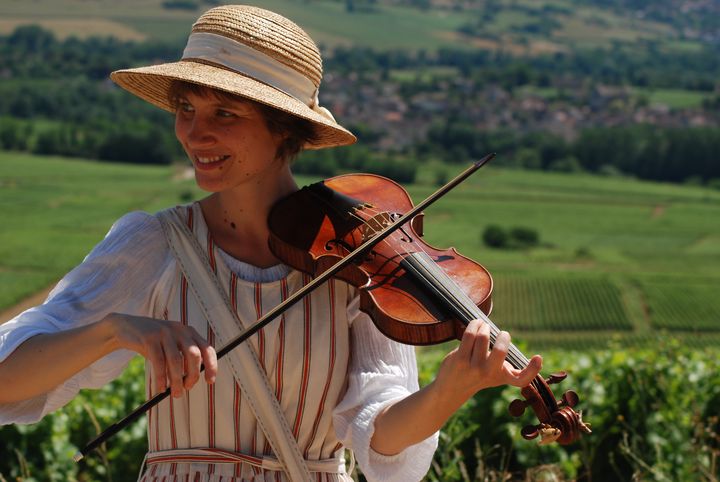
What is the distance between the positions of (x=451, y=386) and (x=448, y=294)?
24 centimetres

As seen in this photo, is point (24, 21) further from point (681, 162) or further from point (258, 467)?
point (258, 467)

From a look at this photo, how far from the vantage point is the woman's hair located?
2557 mm

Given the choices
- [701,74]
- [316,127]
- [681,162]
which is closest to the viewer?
[316,127]

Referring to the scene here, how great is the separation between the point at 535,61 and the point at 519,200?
71628mm

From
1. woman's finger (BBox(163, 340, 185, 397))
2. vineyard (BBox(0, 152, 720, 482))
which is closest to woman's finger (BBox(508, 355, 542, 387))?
woman's finger (BBox(163, 340, 185, 397))

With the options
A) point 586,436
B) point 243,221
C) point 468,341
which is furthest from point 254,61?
point 586,436

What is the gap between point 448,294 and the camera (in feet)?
7.96

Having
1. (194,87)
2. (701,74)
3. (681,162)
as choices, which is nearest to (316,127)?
(194,87)

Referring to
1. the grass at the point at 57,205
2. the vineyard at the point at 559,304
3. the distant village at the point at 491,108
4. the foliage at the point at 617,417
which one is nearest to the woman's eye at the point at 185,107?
the foliage at the point at 617,417

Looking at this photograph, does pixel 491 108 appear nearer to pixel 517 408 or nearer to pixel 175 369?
pixel 517 408

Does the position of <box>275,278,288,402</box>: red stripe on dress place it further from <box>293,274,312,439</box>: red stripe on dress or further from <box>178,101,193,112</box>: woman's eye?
<box>178,101,193,112</box>: woman's eye

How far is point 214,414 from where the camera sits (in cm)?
258

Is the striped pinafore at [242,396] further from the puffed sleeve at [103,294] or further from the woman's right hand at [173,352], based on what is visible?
the woman's right hand at [173,352]

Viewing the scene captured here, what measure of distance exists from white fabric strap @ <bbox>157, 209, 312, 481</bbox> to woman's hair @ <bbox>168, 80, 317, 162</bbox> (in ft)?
1.34
